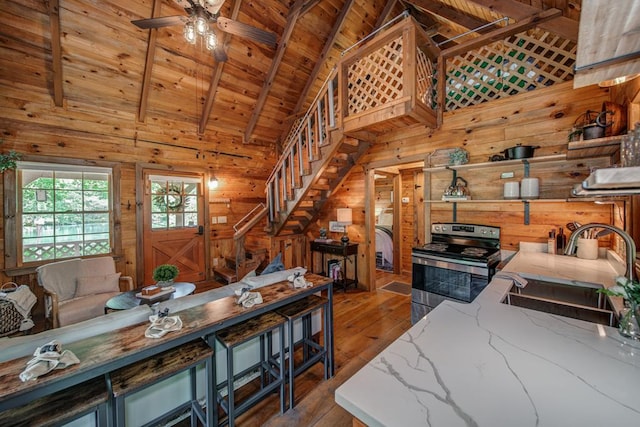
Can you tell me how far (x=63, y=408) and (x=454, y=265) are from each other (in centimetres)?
288

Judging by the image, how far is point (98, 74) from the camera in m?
3.61

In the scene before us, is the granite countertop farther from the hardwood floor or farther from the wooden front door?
the wooden front door

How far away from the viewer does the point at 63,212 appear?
3.68 meters

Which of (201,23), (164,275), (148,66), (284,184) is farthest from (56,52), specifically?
(284,184)

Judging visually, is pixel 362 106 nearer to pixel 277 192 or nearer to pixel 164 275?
pixel 277 192

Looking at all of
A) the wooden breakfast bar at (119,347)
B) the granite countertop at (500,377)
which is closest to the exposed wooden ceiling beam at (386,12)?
the wooden breakfast bar at (119,347)

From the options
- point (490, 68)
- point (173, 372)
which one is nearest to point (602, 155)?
point (490, 68)

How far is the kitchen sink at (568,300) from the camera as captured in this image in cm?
146

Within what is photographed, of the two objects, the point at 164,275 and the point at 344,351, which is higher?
the point at 164,275

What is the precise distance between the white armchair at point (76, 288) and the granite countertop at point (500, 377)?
3.49 m

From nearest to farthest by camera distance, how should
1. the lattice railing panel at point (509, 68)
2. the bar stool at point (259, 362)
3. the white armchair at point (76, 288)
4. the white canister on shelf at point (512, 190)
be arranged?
the bar stool at point (259, 362) → the lattice railing panel at point (509, 68) → the white canister on shelf at point (512, 190) → the white armchair at point (76, 288)

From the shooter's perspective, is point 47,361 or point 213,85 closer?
point 47,361

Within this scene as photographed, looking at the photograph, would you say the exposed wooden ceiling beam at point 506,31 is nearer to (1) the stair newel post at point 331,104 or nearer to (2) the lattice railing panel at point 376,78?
(2) the lattice railing panel at point 376,78

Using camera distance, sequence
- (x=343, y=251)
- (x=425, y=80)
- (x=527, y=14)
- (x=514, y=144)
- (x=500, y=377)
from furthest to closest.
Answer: (x=343, y=251)
(x=425, y=80)
(x=514, y=144)
(x=527, y=14)
(x=500, y=377)
